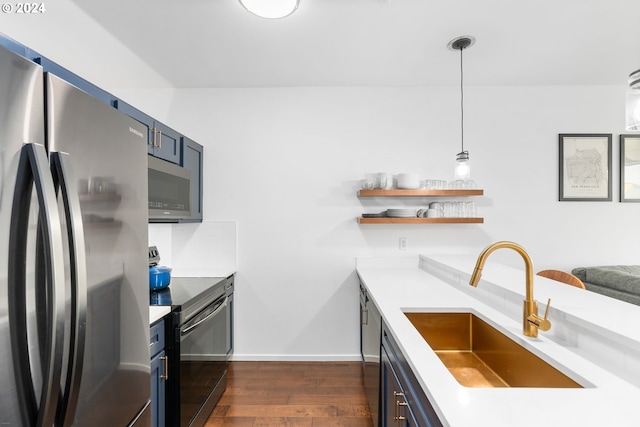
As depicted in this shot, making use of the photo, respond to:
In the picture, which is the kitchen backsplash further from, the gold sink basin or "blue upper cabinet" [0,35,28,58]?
"blue upper cabinet" [0,35,28,58]

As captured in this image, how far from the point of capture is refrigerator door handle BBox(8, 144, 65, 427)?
2.18 feet

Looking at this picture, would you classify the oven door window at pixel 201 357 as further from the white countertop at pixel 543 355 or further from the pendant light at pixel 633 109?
the pendant light at pixel 633 109

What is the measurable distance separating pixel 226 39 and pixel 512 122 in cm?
260

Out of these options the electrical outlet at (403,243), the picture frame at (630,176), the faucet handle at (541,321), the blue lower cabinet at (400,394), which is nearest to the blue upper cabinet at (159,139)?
the blue lower cabinet at (400,394)

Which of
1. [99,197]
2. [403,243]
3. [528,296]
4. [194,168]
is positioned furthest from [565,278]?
[194,168]

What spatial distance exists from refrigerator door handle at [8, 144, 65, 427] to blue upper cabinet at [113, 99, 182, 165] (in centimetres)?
131

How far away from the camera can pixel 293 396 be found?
7.99 feet

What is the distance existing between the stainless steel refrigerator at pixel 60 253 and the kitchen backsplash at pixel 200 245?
6.60 ft

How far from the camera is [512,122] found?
10.1ft

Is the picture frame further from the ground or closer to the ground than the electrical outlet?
further from the ground

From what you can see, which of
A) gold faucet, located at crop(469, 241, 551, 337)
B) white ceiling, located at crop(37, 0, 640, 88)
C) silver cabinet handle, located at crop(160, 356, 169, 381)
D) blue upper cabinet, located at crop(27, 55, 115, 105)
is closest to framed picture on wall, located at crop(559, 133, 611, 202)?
white ceiling, located at crop(37, 0, 640, 88)

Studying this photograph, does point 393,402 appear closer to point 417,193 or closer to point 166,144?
point 417,193

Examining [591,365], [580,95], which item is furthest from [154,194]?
[580,95]

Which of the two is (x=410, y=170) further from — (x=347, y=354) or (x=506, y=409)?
(x=506, y=409)
